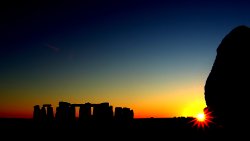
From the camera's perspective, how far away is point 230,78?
877 centimetres

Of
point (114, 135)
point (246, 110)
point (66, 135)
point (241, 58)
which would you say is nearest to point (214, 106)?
point (246, 110)

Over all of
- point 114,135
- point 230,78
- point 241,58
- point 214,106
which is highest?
point 241,58

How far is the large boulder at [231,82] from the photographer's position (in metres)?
8.41

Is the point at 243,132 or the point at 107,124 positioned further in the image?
the point at 107,124

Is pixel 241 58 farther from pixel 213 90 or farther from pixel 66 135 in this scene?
pixel 66 135

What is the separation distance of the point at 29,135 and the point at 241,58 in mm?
15870

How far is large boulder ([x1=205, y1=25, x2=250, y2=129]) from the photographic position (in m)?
8.41

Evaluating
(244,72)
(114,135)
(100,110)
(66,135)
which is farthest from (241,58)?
(100,110)

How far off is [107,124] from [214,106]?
1432cm

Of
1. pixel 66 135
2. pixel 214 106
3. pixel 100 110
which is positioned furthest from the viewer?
pixel 100 110

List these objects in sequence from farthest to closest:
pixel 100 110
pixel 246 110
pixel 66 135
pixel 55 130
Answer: pixel 100 110
pixel 55 130
pixel 66 135
pixel 246 110

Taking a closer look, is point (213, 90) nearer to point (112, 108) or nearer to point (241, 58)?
point (241, 58)

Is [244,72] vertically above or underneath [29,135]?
above

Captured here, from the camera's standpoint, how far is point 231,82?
28.6 feet
